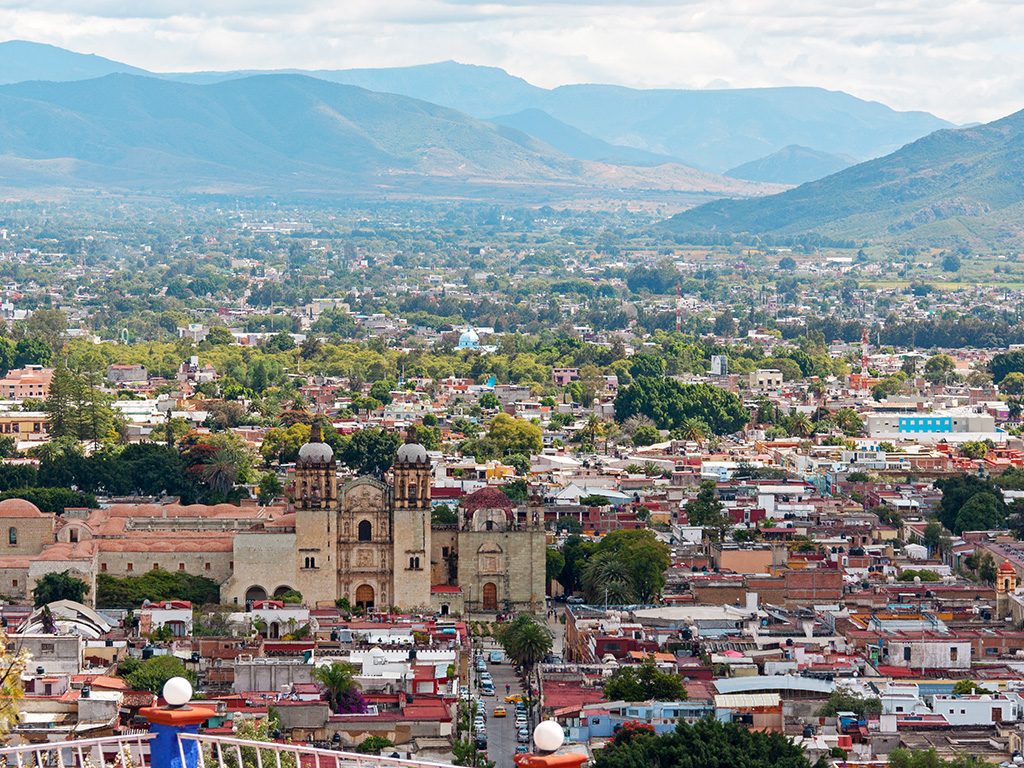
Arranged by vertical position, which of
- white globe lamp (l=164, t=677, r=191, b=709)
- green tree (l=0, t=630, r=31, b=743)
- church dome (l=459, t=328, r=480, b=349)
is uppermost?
white globe lamp (l=164, t=677, r=191, b=709)

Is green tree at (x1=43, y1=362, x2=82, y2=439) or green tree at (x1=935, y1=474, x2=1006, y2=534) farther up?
green tree at (x1=43, y1=362, x2=82, y2=439)

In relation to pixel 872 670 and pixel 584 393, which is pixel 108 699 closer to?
pixel 872 670

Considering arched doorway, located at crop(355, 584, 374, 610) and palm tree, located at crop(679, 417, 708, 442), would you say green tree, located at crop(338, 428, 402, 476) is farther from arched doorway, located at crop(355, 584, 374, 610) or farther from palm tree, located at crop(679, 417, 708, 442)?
arched doorway, located at crop(355, 584, 374, 610)

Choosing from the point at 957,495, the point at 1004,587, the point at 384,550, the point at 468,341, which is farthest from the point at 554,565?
the point at 468,341

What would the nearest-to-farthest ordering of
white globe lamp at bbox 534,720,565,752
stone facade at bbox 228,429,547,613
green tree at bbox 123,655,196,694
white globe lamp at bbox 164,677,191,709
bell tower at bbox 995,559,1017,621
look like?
white globe lamp at bbox 534,720,565,752 → white globe lamp at bbox 164,677,191,709 → green tree at bbox 123,655,196,694 → bell tower at bbox 995,559,1017,621 → stone facade at bbox 228,429,547,613

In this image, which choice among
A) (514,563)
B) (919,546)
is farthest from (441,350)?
(514,563)

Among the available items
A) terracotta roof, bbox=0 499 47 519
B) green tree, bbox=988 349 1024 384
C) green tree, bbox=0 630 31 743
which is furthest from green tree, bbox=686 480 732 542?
green tree, bbox=988 349 1024 384

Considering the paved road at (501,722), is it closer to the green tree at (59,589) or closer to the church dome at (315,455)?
the church dome at (315,455)

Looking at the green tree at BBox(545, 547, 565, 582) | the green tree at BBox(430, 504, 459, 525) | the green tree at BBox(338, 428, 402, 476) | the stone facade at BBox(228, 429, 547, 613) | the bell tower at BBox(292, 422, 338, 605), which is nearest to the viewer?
the stone facade at BBox(228, 429, 547, 613)
